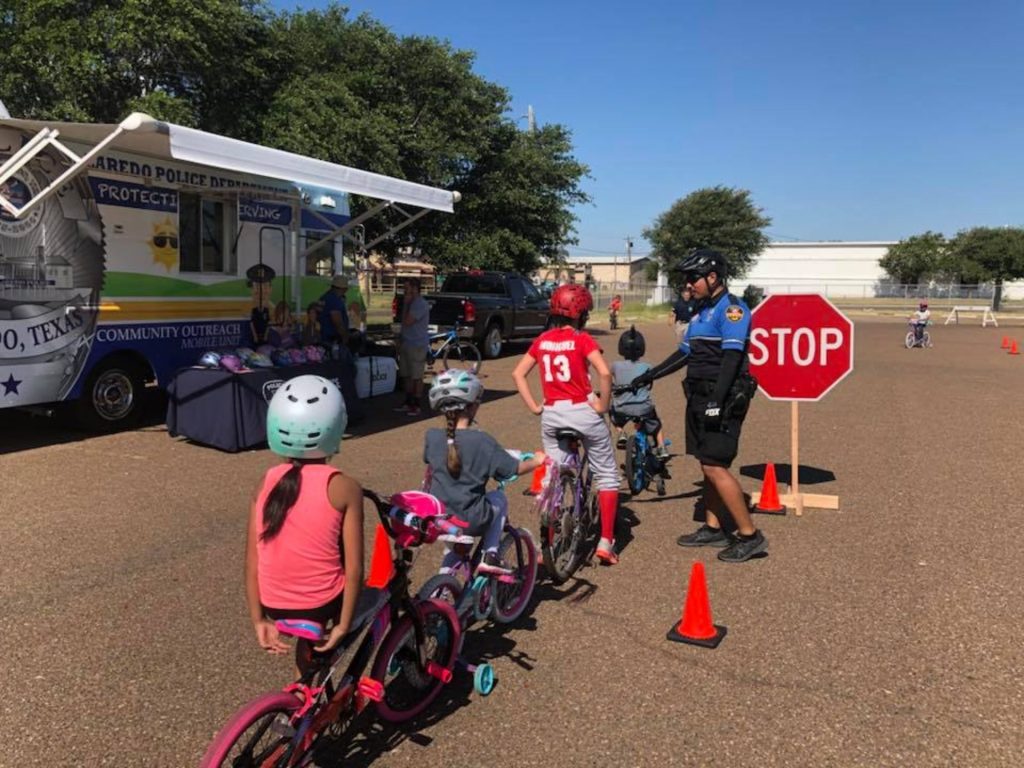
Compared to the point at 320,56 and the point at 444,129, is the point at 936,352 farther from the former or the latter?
the point at 320,56

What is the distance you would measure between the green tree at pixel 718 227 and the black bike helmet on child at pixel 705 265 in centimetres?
5153

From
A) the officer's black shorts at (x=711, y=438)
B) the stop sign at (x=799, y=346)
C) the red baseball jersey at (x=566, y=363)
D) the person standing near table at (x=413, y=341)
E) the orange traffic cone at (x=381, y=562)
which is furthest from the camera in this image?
the person standing near table at (x=413, y=341)

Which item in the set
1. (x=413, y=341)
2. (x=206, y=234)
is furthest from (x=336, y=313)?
(x=206, y=234)

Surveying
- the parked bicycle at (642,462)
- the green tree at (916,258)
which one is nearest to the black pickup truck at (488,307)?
the parked bicycle at (642,462)

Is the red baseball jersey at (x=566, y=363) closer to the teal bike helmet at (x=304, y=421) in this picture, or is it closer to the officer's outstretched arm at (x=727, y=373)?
the officer's outstretched arm at (x=727, y=373)

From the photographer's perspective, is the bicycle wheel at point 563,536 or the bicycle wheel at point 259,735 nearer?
the bicycle wheel at point 259,735

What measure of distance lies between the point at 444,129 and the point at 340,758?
19.1 meters

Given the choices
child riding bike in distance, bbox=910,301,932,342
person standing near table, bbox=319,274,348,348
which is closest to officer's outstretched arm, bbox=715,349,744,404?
person standing near table, bbox=319,274,348,348

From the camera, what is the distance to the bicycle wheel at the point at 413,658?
3.02m

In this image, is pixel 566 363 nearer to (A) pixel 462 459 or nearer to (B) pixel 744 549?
(A) pixel 462 459

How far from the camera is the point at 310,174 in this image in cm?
892

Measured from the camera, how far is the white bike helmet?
11.7 feet

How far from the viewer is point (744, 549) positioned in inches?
207

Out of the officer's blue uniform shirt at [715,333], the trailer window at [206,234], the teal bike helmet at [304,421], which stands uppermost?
the trailer window at [206,234]
